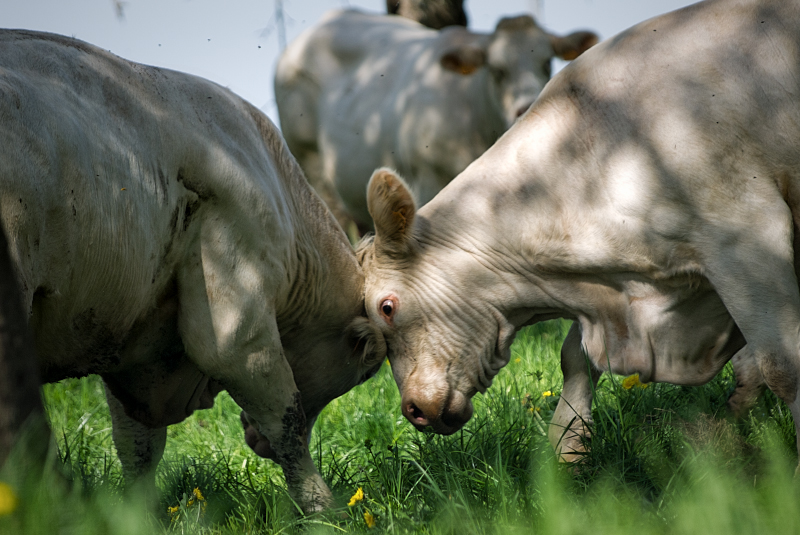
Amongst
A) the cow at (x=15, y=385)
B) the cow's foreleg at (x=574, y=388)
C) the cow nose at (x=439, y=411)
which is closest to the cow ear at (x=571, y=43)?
the cow's foreleg at (x=574, y=388)

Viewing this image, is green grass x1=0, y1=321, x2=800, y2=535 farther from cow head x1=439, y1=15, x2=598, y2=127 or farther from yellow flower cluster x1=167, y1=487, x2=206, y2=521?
cow head x1=439, y1=15, x2=598, y2=127

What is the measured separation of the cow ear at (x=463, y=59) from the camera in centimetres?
708

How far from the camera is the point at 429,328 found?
4.14 metres

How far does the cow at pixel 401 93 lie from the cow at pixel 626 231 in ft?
10.3

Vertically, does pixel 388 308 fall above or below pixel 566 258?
below

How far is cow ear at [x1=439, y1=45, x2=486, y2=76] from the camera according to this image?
7078mm

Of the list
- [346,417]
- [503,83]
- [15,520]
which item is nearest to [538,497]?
[15,520]

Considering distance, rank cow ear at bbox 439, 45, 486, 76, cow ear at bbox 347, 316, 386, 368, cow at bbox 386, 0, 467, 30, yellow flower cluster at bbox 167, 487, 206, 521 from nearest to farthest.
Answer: yellow flower cluster at bbox 167, 487, 206, 521 → cow ear at bbox 347, 316, 386, 368 → cow ear at bbox 439, 45, 486, 76 → cow at bbox 386, 0, 467, 30

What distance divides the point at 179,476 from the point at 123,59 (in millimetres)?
1777

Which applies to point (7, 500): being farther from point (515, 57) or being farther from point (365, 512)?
point (515, 57)

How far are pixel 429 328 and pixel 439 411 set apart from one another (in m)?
0.40


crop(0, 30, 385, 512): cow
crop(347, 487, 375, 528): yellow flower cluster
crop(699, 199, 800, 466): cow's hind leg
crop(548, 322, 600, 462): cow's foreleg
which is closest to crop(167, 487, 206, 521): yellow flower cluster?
crop(0, 30, 385, 512): cow

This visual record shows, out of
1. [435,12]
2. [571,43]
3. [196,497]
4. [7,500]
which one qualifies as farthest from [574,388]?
[435,12]

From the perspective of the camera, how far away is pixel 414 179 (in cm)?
764
